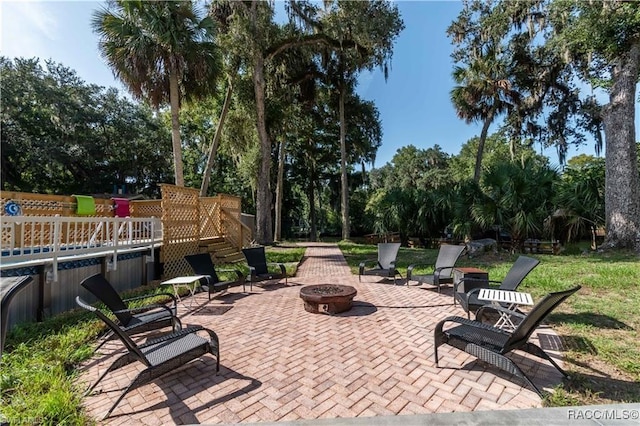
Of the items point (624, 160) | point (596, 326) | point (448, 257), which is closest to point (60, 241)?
point (448, 257)

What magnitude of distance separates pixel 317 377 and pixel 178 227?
6.96 meters

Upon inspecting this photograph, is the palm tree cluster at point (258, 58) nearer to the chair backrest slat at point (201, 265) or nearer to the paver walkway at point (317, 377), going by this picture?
the chair backrest slat at point (201, 265)

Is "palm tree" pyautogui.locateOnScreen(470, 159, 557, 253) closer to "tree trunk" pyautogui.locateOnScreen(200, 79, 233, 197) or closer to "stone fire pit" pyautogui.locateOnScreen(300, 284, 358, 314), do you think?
"stone fire pit" pyautogui.locateOnScreen(300, 284, 358, 314)

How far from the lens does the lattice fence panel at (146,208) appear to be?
11.3m

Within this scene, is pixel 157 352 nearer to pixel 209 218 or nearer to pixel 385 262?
pixel 385 262

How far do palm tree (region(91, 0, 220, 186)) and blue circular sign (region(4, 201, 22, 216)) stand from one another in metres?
4.98

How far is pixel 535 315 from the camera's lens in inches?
110

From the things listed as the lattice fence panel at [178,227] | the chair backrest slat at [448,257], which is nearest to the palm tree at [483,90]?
the chair backrest slat at [448,257]

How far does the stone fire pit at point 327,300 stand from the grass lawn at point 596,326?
116 inches

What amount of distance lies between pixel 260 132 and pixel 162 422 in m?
14.6

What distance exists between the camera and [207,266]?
645 centimetres

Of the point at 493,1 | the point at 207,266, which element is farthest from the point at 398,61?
the point at 207,266

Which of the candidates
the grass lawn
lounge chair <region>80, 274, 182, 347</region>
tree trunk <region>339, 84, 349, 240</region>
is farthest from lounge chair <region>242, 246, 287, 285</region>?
tree trunk <region>339, 84, 349, 240</region>

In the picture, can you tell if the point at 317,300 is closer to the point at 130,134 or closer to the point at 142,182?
the point at 130,134
